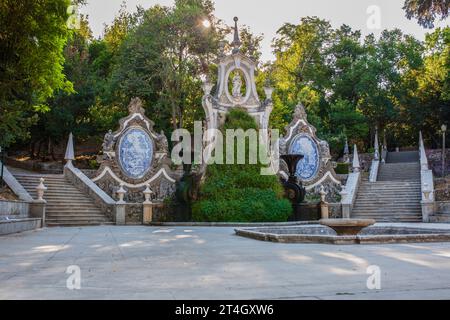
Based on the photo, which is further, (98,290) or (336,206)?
(336,206)

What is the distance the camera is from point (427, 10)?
17.7m

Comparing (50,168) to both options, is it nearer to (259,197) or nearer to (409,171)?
(259,197)

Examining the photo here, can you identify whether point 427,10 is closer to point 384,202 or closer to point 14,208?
point 384,202

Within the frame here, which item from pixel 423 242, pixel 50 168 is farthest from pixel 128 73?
pixel 423 242

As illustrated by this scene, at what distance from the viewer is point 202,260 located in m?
6.92

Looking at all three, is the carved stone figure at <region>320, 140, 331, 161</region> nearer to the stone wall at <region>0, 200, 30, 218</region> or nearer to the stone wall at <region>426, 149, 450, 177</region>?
the stone wall at <region>426, 149, 450, 177</region>

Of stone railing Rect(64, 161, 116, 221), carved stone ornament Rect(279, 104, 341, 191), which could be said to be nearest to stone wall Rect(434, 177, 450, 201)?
carved stone ornament Rect(279, 104, 341, 191)

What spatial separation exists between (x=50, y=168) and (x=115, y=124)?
217 inches

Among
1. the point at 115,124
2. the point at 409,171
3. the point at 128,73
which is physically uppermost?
the point at 128,73

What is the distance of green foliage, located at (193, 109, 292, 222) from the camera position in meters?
18.9

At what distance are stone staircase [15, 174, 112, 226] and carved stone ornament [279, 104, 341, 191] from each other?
11930mm

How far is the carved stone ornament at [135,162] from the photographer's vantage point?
77.9ft

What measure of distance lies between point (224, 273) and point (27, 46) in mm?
9900

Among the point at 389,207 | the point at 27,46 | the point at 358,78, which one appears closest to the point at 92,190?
the point at 27,46
